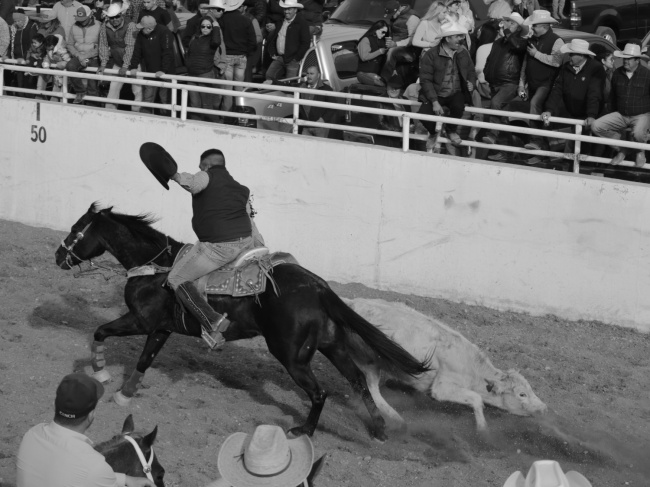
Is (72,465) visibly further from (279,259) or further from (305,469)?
(279,259)

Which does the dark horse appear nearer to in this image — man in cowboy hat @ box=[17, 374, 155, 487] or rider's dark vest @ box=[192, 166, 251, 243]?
rider's dark vest @ box=[192, 166, 251, 243]

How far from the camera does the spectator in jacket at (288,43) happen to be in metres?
15.0

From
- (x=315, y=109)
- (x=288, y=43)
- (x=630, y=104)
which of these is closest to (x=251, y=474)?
(x=630, y=104)

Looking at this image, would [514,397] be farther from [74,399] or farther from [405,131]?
[74,399]

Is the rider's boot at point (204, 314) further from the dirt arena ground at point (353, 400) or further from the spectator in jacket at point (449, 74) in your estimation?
the spectator in jacket at point (449, 74)

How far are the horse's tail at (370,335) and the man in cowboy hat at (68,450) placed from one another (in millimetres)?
4008

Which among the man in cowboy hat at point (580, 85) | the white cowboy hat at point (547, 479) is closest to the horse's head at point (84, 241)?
the man in cowboy hat at point (580, 85)

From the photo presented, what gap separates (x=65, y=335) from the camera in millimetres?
10570

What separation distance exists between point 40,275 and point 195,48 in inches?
160

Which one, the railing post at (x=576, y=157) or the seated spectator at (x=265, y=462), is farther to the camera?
the railing post at (x=576, y=157)

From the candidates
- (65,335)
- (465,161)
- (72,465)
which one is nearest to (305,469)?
(72,465)

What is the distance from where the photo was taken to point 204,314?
28.6ft

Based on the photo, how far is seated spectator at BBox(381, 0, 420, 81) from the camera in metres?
13.5

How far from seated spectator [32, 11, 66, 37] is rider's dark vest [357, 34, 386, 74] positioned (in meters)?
5.32
